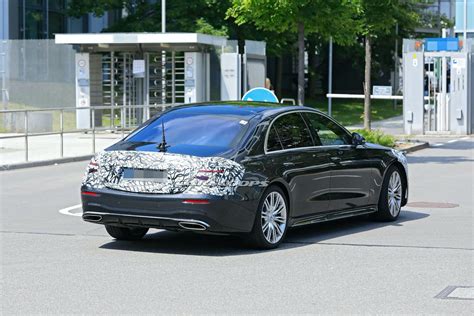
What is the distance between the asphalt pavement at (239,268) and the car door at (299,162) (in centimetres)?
42

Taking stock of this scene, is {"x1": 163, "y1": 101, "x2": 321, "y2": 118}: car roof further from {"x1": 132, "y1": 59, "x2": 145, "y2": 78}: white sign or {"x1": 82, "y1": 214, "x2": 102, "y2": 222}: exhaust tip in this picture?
{"x1": 132, "y1": 59, "x2": 145, "y2": 78}: white sign

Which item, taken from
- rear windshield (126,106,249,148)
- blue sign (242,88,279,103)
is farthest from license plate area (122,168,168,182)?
blue sign (242,88,279,103)

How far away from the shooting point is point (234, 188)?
10375mm

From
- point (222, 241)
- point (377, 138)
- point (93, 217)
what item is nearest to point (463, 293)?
point (222, 241)

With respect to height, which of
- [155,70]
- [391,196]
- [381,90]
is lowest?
[391,196]

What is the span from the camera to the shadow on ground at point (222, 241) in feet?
35.5

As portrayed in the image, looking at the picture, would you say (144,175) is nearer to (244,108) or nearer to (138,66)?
(244,108)

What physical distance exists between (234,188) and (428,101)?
2553 centimetres

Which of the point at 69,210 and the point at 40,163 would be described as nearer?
the point at 69,210

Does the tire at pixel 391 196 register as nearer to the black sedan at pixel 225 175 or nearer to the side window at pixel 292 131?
the black sedan at pixel 225 175

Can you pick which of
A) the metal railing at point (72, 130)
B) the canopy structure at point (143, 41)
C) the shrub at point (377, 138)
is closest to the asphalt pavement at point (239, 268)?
the metal railing at point (72, 130)

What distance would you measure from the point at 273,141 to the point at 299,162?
367 mm

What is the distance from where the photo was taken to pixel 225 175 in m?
10.3

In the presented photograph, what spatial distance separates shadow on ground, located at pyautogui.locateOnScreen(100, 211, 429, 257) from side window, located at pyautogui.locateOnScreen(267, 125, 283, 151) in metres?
0.99
